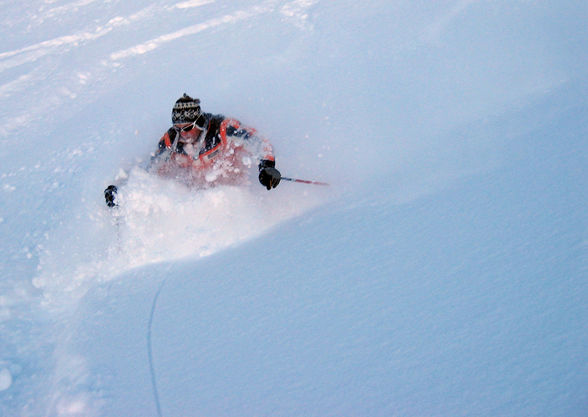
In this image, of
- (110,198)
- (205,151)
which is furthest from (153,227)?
(205,151)

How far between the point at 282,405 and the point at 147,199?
8.37 feet

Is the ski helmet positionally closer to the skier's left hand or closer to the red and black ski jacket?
the red and black ski jacket

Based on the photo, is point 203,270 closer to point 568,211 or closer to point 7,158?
point 568,211

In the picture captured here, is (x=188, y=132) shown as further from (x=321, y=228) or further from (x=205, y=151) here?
(x=321, y=228)

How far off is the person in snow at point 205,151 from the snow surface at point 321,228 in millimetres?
233

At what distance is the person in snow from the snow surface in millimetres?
233

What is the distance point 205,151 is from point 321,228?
160 centimetres

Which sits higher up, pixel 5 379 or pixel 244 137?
pixel 244 137

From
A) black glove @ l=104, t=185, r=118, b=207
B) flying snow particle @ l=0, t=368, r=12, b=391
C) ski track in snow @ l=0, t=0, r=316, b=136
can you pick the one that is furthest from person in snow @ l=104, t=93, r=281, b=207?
ski track in snow @ l=0, t=0, r=316, b=136

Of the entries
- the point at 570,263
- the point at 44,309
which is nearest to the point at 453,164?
the point at 570,263

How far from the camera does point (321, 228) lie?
118 inches

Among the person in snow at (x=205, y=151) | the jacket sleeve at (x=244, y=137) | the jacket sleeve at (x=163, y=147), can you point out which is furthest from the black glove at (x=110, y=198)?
the jacket sleeve at (x=244, y=137)

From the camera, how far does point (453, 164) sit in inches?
123

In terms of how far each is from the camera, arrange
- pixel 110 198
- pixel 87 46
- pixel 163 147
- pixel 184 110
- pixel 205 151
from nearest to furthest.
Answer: pixel 184 110 → pixel 110 198 → pixel 205 151 → pixel 163 147 → pixel 87 46
